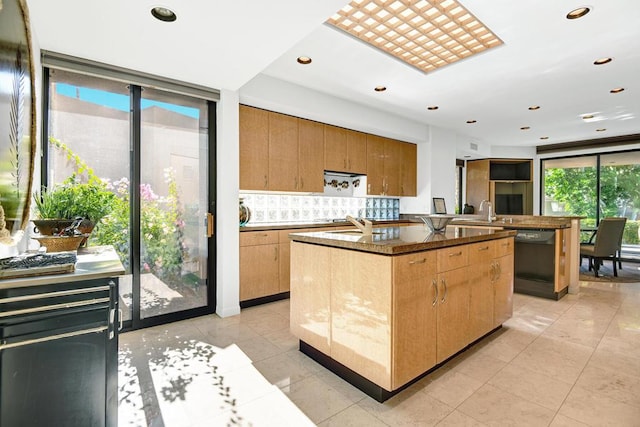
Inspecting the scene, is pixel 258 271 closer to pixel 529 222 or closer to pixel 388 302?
pixel 388 302

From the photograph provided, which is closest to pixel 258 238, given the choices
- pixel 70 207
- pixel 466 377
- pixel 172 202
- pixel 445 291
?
pixel 172 202

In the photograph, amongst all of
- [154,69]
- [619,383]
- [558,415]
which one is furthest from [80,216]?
[619,383]

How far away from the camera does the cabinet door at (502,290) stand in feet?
8.84

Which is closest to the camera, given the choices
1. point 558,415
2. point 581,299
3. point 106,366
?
point 106,366

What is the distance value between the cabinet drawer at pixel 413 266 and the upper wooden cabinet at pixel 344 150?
281 cm

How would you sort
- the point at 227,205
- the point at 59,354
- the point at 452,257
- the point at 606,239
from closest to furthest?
the point at 59,354 → the point at 452,257 → the point at 227,205 → the point at 606,239

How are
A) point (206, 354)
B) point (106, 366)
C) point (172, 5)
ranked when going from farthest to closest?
point (206, 354)
point (172, 5)
point (106, 366)

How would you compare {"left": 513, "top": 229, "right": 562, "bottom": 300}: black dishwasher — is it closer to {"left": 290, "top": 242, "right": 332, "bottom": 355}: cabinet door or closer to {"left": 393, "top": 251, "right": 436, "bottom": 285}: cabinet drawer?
{"left": 393, "top": 251, "right": 436, "bottom": 285}: cabinet drawer

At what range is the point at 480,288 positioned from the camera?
2463mm

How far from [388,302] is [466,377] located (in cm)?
92

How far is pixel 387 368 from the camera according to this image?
177 centimetres

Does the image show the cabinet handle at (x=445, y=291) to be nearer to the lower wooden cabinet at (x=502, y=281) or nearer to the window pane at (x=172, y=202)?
the lower wooden cabinet at (x=502, y=281)

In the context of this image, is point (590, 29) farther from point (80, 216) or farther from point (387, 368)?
point (80, 216)

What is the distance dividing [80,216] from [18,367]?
3.45 feet
